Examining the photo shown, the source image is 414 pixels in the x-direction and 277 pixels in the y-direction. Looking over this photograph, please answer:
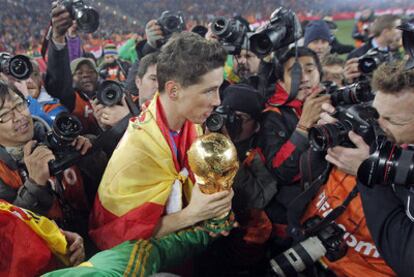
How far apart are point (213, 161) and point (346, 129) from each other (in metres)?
0.59

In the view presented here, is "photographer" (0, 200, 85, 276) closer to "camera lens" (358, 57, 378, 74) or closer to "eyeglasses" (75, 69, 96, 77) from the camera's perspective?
"camera lens" (358, 57, 378, 74)

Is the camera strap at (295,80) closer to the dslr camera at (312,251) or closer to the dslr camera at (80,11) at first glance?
the dslr camera at (312,251)

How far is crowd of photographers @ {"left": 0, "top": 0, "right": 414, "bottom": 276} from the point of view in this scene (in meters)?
1.35

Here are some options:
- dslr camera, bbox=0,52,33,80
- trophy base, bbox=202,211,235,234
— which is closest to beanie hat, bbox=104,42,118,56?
dslr camera, bbox=0,52,33,80

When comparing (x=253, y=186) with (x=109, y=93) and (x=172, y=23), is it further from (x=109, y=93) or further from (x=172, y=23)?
(x=172, y=23)

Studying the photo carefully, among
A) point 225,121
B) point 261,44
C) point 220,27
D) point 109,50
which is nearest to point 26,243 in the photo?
point 225,121

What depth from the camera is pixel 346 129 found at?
1561mm

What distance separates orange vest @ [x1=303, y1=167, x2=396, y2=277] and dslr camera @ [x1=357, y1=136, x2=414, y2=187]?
1.44ft

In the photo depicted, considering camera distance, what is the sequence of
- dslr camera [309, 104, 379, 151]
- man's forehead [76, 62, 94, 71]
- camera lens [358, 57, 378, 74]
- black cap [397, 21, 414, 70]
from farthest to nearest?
man's forehead [76, 62, 94, 71] → camera lens [358, 57, 378, 74] → dslr camera [309, 104, 379, 151] → black cap [397, 21, 414, 70]

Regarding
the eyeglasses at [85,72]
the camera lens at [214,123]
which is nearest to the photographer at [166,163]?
the camera lens at [214,123]

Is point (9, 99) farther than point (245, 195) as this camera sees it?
No

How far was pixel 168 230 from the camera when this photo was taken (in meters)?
1.66

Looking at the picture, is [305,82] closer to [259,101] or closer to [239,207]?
[259,101]

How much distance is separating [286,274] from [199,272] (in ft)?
2.68
